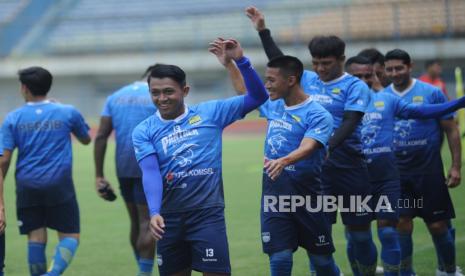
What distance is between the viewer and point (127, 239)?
11172 millimetres

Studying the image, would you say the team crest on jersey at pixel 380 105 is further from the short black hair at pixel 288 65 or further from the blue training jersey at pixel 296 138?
the short black hair at pixel 288 65

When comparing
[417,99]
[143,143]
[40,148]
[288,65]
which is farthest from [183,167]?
[417,99]

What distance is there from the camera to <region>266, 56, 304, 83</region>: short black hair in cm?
654

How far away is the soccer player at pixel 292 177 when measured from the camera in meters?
6.50

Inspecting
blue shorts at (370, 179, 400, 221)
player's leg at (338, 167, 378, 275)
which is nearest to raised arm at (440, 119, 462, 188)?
blue shorts at (370, 179, 400, 221)

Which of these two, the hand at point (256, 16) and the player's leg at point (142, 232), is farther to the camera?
the player's leg at point (142, 232)

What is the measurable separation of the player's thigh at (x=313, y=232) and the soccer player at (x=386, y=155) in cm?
119

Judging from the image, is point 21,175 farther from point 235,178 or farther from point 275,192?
point 235,178

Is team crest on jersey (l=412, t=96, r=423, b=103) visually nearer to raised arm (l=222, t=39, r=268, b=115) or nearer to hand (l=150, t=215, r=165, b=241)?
raised arm (l=222, t=39, r=268, b=115)

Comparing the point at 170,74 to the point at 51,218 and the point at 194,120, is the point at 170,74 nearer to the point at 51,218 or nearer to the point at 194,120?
the point at 194,120

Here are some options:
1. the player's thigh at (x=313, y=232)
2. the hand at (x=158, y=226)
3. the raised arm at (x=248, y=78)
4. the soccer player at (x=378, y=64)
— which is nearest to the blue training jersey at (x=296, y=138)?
the player's thigh at (x=313, y=232)

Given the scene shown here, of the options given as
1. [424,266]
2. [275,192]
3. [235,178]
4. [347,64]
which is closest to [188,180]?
[275,192]

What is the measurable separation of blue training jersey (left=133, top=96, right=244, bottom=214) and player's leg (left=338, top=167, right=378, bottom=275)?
5.86 feet

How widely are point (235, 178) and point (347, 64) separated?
8.93 meters
